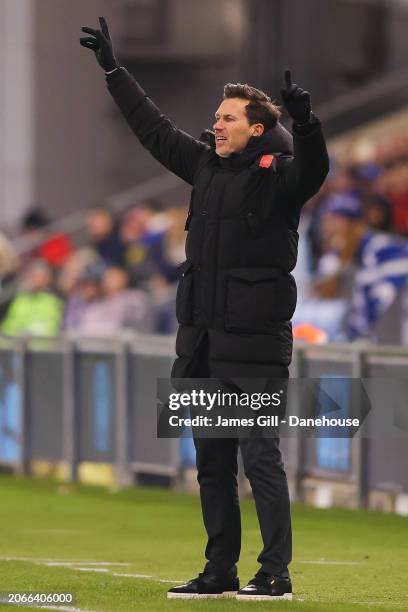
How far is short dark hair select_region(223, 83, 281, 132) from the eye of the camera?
8.43 m

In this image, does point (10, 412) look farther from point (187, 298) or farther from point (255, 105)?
point (255, 105)

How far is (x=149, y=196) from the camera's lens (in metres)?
24.7

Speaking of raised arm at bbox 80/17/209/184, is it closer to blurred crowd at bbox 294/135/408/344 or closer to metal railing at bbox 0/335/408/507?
metal railing at bbox 0/335/408/507

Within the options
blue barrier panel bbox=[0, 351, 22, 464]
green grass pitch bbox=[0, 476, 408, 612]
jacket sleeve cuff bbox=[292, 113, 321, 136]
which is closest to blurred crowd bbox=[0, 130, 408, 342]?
blue barrier panel bbox=[0, 351, 22, 464]

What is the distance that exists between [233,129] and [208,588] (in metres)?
1.92

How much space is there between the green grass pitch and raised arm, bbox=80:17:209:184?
1875mm

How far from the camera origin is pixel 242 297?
827 centimetres

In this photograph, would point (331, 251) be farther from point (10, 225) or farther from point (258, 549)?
point (10, 225)

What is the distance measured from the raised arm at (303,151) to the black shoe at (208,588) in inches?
64.0

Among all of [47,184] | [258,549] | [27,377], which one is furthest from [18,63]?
[258,549]

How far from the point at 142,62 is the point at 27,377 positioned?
12939mm

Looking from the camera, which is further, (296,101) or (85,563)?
(85,563)

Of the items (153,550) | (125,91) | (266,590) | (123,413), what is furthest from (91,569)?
(123,413)

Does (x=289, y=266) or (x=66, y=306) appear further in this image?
(x=66, y=306)
